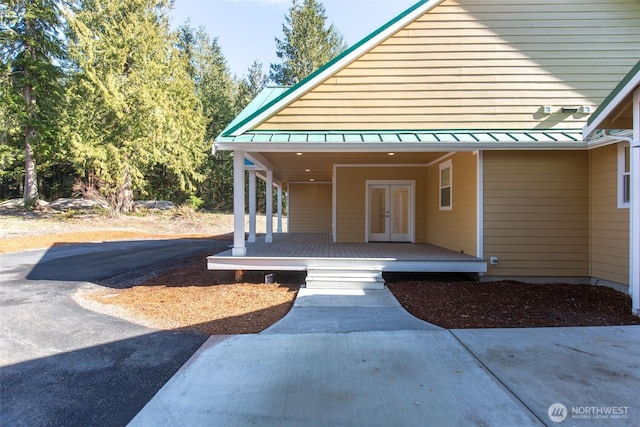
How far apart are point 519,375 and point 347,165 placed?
28.2 ft

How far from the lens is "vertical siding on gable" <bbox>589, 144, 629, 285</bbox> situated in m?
6.35

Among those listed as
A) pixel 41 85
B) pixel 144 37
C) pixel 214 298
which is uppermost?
pixel 144 37

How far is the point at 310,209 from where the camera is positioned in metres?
18.1

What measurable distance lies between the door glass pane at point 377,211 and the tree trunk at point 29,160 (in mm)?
22570

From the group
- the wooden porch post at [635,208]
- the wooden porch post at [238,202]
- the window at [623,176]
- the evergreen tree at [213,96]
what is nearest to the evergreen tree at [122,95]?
the evergreen tree at [213,96]

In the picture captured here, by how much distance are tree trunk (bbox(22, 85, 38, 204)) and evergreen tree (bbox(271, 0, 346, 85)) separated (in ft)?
61.0

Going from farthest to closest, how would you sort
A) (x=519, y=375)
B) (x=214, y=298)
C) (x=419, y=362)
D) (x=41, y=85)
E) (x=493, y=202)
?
(x=41, y=85), (x=493, y=202), (x=214, y=298), (x=419, y=362), (x=519, y=375)

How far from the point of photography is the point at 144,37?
21.5 meters

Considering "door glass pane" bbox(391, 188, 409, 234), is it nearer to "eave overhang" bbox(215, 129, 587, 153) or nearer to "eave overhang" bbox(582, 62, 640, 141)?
"eave overhang" bbox(215, 129, 587, 153)

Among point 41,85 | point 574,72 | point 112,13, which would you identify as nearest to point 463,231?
point 574,72

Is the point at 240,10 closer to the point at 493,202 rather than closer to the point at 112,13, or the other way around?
the point at 112,13

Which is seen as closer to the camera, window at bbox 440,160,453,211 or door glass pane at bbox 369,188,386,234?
window at bbox 440,160,453,211

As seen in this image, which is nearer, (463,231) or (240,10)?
(463,231)

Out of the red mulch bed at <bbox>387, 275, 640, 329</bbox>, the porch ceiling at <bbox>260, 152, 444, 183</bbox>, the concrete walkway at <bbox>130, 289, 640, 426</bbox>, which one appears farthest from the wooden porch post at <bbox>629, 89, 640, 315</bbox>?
the porch ceiling at <bbox>260, 152, 444, 183</bbox>
